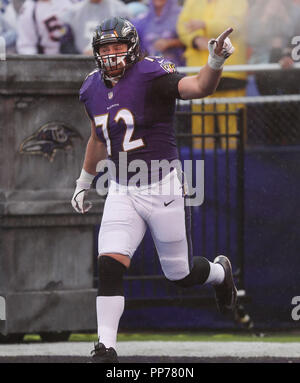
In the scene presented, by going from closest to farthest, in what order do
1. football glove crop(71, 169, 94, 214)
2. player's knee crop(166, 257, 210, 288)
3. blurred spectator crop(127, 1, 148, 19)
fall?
player's knee crop(166, 257, 210, 288), football glove crop(71, 169, 94, 214), blurred spectator crop(127, 1, 148, 19)

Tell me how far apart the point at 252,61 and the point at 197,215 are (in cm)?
155

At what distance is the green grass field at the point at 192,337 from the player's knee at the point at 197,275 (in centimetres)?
177

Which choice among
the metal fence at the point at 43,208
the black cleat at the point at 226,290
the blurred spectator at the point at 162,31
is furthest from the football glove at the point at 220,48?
the blurred spectator at the point at 162,31

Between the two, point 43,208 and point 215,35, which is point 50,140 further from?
point 215,35

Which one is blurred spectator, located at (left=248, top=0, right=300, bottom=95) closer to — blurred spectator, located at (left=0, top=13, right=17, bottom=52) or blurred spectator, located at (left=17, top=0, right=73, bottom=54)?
blurred spectator, located at (left=17, top=0, right=73, bottom=54)

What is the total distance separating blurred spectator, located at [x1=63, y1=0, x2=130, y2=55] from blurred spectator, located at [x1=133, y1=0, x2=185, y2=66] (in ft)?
1.22

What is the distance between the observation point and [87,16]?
32.7ft

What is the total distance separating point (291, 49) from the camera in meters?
9.06

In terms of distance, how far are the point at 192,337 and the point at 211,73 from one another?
143 inches

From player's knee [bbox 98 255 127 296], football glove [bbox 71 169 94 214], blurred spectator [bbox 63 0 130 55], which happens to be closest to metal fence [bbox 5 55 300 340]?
football glove [bbox 71 169 94 214]

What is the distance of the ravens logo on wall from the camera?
750 cm

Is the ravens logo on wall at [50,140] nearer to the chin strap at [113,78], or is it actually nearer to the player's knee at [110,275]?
the chin strap at [113,78]

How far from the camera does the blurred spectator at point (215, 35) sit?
9102 millimetres

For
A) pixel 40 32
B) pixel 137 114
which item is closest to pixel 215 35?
pixel 40 32
